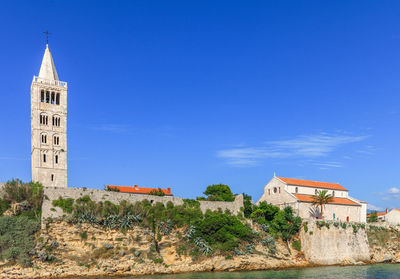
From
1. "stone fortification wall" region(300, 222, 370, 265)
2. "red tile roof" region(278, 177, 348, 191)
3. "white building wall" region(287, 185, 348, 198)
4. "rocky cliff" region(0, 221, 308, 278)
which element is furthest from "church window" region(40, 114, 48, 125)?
"stone fortification wall" region(300, 222, 370, 265)

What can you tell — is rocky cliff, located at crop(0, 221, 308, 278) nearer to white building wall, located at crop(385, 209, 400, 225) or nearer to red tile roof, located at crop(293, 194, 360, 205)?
red tile roof, located at crop(293, 194, 360, 205)

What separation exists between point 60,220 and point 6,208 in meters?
5.37

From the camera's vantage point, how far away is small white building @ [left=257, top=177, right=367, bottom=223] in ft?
178

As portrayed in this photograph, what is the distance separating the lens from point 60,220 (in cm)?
3919

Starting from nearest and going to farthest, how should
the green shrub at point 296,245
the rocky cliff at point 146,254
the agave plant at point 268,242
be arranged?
the rocky cliff at point 146,254 → the agave plant at point 268,242 → the green shrub at point 296,245

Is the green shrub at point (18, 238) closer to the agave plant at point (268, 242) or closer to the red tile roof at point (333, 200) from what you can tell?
the agave plant at point (268, 242)

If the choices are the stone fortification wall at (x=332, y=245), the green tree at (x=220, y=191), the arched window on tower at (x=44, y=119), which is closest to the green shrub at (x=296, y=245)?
the stone fortification wall at (x=332, y=245)

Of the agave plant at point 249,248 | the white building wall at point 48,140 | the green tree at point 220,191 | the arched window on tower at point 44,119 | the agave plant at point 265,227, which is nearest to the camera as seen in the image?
the agave plant at point 249,248

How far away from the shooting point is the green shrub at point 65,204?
4012cm

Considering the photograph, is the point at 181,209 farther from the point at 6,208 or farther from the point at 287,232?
the point at 6,208

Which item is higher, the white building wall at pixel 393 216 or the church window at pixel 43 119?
the church window at pixel 43 119

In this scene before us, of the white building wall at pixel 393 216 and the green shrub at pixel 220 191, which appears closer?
the green shrub at pixel 220 191

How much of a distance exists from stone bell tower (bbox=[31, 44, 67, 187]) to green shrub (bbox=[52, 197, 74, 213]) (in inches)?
292

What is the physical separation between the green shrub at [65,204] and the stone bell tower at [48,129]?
7.42 m
